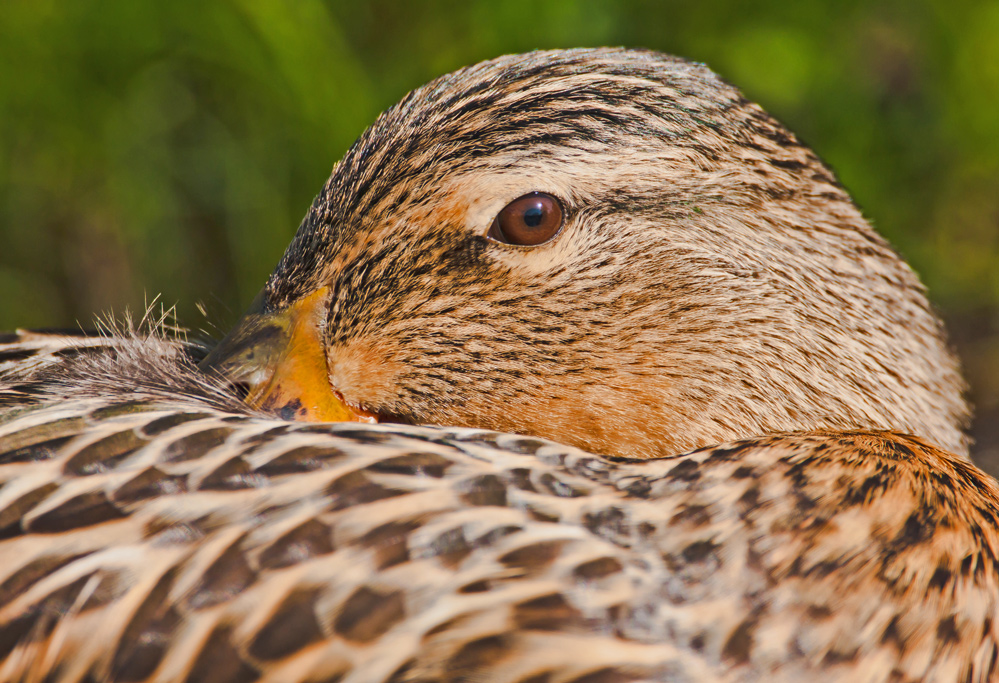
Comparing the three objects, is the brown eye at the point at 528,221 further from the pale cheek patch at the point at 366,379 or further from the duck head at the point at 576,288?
the pale cheek patch at the point at 366,379

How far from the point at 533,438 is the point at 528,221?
0.44 meters

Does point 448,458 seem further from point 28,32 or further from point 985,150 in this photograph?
point 985,150

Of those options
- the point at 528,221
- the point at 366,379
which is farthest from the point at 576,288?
the point at 366,379

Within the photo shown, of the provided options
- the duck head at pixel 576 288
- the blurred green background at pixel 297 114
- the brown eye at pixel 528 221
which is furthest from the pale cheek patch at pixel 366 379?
the blurred green background at pixel 297 114

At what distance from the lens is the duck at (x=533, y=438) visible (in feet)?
3.96

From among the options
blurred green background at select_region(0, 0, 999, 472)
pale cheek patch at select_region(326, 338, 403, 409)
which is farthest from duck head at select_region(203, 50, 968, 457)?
blurred green background at select_region(0, 0, 999, 472)

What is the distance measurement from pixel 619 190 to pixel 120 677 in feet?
3.53

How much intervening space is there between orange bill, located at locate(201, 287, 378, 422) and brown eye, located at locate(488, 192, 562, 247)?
1.09 feet

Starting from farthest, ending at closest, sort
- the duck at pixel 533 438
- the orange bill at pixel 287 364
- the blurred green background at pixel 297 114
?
the blurred green background at pixel 297 114 → the orange bill at pixel 287 364 → the duck at pixel 533 438

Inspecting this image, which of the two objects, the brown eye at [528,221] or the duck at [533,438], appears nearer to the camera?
the duck at [533,438]

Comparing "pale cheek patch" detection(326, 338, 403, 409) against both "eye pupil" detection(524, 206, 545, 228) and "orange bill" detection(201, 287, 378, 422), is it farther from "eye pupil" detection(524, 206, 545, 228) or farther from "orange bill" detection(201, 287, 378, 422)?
"eye pupil" detection(524, 206, 545, 228)

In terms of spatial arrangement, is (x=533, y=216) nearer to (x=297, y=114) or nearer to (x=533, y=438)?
(x=533, y=438)

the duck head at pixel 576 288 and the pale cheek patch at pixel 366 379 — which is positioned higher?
the duck head at pixel 576 288

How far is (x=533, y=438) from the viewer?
4.87 ft
